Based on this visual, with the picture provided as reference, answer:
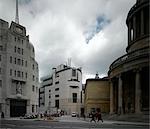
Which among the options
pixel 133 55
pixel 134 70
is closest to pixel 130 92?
pixel 134 70

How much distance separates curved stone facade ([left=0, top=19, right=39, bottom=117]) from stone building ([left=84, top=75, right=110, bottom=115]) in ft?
57.1

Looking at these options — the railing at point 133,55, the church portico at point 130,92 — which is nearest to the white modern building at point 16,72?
the church portico at point 130,92

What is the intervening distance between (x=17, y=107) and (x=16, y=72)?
9.07 metres

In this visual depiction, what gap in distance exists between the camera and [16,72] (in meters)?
90.7

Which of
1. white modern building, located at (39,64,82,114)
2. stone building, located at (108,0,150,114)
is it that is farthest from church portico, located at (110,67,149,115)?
white modern building, located at (39,64,82,114)

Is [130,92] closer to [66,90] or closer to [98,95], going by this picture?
[98,95]

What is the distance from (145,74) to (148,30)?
12171 millimetres

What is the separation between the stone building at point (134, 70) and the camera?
53219 millimetres

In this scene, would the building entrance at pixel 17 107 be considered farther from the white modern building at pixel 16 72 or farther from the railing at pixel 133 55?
the railing at pixel 133 55

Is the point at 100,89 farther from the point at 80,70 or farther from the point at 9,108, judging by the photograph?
the point at 80,70

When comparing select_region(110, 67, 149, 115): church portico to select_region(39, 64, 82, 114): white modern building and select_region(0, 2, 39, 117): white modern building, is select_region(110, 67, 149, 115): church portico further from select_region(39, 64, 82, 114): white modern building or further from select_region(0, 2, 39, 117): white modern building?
select_region(39, 64, 82, 114): white modern building

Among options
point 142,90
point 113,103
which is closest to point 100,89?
point 113,103

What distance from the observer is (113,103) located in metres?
66.4

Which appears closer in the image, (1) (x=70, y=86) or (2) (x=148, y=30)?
(2) (x=148, y=30)
